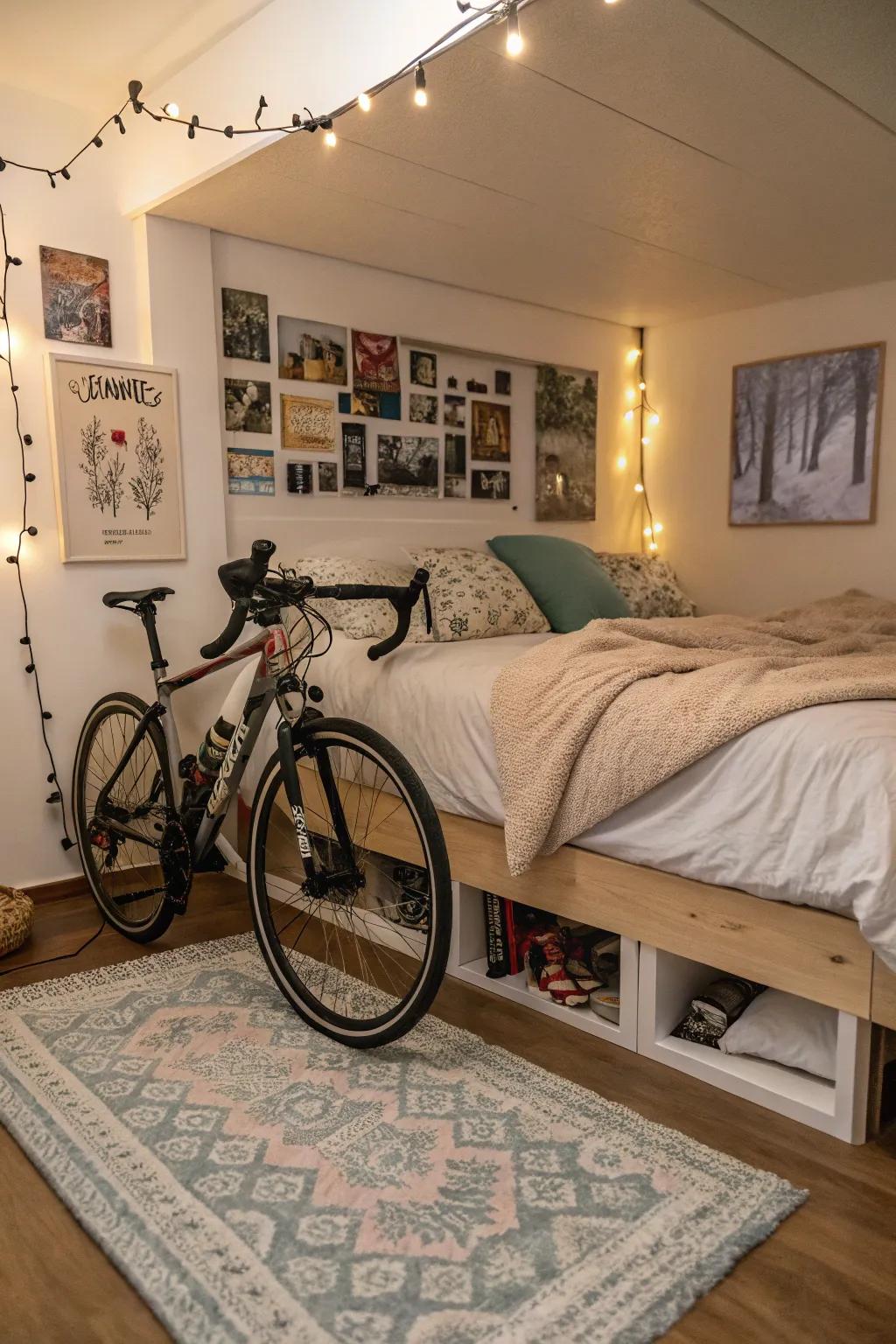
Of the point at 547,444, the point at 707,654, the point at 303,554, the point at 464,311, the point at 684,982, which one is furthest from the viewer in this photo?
the point at 547,444

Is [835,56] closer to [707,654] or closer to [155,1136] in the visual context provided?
[707,654]

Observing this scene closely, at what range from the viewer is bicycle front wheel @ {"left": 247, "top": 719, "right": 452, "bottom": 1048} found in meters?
1.79

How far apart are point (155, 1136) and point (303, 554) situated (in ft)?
6.51

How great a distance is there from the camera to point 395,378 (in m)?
3.37

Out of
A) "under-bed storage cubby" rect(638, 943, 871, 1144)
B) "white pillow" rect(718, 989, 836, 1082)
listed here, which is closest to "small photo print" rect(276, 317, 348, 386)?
"under-bed storage cubby" rect(638, 943, 871, 1144)

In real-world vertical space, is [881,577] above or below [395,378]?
below

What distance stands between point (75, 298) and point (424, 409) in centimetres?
124

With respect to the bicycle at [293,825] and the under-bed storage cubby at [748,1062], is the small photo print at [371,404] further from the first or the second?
the under-bed storage cubby at [748,1062]

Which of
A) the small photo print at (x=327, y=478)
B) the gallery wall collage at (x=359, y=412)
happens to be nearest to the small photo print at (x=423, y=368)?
the gallery wall collage at (x=359, y=412)

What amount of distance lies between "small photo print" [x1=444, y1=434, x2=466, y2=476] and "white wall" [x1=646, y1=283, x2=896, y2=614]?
44.7 inches

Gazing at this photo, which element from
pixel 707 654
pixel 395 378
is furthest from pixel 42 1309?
pixel 395 378

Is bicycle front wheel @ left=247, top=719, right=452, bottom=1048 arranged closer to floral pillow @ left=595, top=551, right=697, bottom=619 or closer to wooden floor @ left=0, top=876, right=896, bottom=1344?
wooden floor @ left=0, top=876, right=896, bottom=1344

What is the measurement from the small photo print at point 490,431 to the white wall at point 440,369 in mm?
57

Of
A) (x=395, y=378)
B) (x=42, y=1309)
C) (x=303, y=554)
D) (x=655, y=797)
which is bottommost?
(x=42, y=1309)
